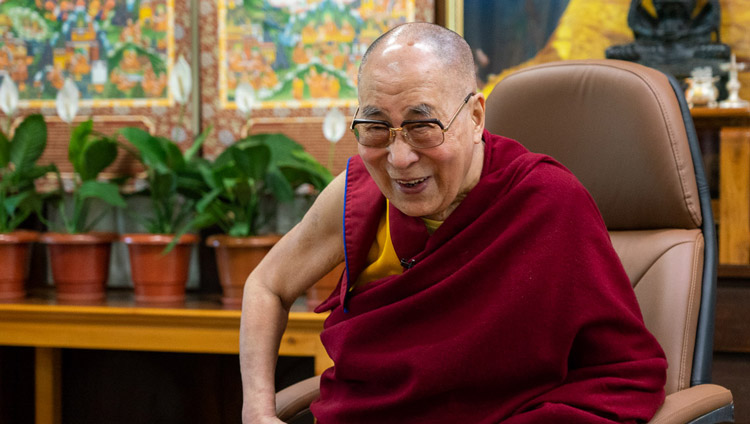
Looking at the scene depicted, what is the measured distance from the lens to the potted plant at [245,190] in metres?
2.08

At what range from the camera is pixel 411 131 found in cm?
109

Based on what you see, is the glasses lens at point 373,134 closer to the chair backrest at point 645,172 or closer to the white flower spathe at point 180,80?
the chair backrest at point 645,172

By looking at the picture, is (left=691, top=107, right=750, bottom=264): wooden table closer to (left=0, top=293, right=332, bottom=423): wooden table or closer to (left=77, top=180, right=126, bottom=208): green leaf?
(left=0, top=293, right=332, bottom=423): wooden table

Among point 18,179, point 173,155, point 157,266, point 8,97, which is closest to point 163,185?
point 173,155

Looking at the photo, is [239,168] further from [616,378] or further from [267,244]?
[616,378]

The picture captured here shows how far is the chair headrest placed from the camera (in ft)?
4.36

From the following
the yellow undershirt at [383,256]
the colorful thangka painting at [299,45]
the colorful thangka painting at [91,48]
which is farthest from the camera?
the colorful thangka painting at [91,48]

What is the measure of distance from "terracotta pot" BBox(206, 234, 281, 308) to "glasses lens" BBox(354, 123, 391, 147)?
1.03 meters

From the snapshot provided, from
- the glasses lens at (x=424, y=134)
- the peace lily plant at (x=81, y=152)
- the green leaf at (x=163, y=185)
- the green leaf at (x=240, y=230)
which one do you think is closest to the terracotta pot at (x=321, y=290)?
the green leaf at (x=240, y=230)

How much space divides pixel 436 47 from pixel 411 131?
123mm

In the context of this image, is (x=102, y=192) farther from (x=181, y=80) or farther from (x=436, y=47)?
(x=436, y=47)

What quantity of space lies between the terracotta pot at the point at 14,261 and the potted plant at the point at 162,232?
312 mm

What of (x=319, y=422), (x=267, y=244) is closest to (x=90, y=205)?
(x=267, y=244)

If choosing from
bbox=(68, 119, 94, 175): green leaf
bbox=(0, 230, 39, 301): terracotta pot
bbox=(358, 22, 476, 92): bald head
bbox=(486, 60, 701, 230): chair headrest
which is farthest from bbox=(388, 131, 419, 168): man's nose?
bbox=(0, 230, 39, 301): terracotta pot
